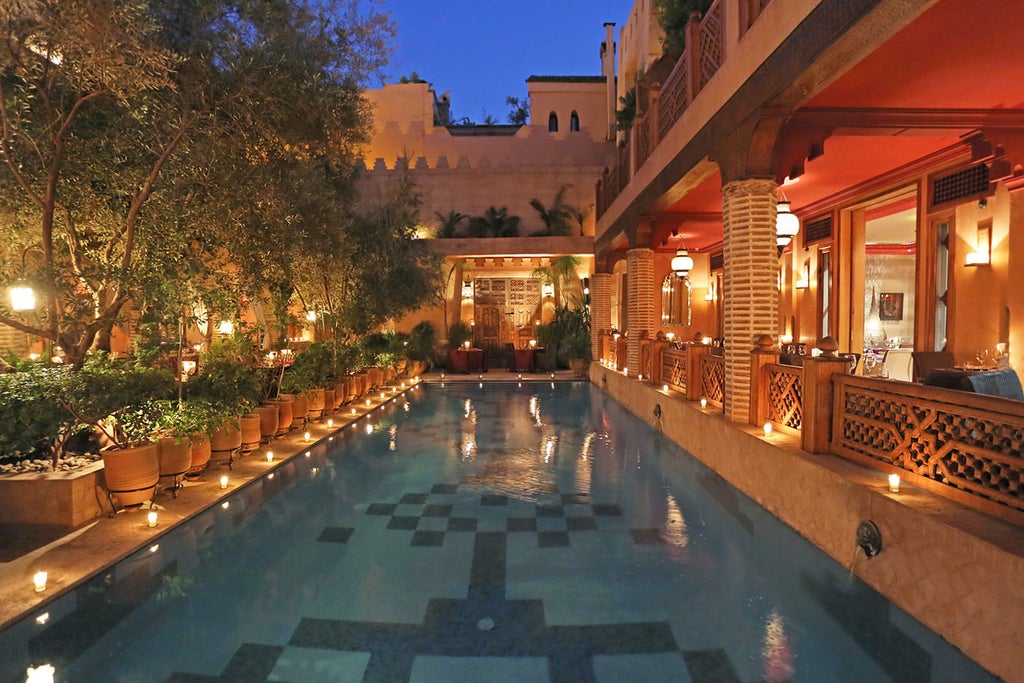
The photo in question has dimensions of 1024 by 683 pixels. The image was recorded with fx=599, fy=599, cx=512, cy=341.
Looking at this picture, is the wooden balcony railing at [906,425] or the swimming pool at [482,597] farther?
the wooden balcony railing at [906,425]

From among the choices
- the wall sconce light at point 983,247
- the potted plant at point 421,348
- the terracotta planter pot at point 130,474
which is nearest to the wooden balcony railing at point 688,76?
the wall sconce light at point 983,247

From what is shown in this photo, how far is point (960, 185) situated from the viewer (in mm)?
8289

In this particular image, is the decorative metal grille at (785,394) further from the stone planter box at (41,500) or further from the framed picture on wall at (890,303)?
the framed picture on wall at (890,303)

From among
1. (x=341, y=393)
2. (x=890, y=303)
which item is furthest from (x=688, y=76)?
(x=890, y=303)

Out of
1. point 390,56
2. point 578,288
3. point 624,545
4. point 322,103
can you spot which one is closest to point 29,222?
point 322,103

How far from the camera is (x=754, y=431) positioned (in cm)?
609

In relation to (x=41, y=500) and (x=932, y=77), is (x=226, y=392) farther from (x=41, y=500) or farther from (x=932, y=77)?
(x=932, y=77)

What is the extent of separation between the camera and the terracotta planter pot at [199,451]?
19.4 feet

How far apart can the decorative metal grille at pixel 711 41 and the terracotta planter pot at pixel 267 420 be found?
6.90 meters

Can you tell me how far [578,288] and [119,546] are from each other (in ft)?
53.9

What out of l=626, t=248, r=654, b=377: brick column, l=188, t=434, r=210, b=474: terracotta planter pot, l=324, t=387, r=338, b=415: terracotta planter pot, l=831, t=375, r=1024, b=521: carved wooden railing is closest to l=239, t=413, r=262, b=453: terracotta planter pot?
l=188, t=434, r=210, b=474: terracotta planter pot

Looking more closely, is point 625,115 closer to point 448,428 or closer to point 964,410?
point 448,428

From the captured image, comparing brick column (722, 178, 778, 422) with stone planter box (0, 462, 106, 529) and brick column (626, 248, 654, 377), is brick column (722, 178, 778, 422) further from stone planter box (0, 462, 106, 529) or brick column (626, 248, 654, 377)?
stone planter box (0, 462, 106, 529)

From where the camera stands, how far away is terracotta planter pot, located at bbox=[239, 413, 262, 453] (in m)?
7.25
